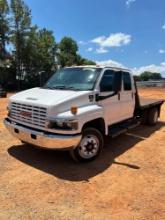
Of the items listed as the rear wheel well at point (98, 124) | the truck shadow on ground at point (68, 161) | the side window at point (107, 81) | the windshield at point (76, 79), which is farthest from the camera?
the side window at point (107, 81)

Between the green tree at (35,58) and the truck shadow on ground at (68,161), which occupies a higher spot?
the green tree at (35,58)

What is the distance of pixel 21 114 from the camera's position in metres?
5.69

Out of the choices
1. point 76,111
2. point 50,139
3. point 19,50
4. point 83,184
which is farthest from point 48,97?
point 19,50

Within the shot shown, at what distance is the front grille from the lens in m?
5.22

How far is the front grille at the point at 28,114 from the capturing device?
522cm

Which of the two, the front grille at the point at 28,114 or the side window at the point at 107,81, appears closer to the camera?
the front grille at the point at 28,114

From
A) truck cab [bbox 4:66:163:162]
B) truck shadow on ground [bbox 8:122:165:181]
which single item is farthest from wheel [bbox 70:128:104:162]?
truck shadow on ground [bbox 8:122:165:181]

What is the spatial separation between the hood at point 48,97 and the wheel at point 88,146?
0.79m

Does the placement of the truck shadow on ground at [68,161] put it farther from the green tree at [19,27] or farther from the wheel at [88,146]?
the green tree at [19,27]

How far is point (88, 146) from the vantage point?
5.68 metres

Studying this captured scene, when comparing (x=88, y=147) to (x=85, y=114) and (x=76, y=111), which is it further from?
(x=76, y=111)

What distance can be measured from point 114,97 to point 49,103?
2048 mm

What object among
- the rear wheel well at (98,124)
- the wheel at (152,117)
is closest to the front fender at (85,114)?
the rear wheel well at (98,124)

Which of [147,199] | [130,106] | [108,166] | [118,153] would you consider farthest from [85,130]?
[130,106]
